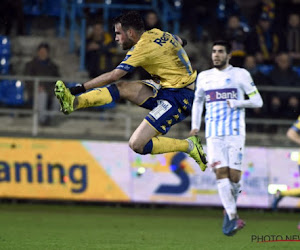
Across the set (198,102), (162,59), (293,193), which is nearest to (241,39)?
(198,102)

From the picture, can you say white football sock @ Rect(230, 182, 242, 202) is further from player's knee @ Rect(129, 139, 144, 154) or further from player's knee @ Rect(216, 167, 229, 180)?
player's knee @ Rect(129, 139, 144, 154)

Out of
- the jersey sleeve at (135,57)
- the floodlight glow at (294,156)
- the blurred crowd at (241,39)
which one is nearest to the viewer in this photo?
the jersey sleeve at (135,57)

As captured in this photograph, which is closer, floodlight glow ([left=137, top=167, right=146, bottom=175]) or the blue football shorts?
the blue football shorts

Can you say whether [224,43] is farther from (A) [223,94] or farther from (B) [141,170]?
(B) [141,170]

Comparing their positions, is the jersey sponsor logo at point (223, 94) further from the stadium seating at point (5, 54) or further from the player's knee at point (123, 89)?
the stadium seating at point (5, 54)

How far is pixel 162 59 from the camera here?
28.5ft

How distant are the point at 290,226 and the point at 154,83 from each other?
398 centimetres

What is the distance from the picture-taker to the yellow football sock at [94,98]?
808cm

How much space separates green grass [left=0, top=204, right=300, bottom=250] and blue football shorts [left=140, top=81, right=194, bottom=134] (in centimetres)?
138

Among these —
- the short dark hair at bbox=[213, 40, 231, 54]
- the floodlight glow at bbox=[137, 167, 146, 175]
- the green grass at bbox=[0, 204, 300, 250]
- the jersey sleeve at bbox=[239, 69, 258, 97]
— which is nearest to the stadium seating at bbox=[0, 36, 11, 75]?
the green grass at bbox=[0, 204, 300, 250]

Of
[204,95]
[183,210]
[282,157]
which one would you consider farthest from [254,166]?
[204,95]

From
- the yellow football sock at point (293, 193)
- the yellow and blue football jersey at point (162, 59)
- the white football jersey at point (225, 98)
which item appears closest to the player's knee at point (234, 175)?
the white football jersey at point (225, 98)

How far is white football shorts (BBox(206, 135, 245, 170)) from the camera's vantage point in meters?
10.3

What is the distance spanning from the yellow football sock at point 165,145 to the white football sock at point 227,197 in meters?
1.12
